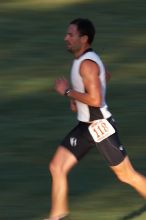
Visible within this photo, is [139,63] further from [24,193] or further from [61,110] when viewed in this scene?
[24,193]

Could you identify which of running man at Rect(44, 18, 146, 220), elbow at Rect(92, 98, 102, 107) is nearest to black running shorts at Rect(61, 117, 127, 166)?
running man at Rect(44, 18, 146, 220)

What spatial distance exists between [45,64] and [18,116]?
120 inches

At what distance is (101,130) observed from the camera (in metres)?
8.17

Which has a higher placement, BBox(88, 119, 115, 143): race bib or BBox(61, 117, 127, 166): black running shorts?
BBox(88, 119, 115, 143): race bib

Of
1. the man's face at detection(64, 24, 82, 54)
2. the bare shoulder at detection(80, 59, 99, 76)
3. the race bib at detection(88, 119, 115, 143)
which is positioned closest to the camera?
the bare shoulder at detection(80, 59, 99, 76)

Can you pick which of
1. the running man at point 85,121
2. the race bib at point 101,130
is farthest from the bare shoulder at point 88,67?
the race bib at point 101,130

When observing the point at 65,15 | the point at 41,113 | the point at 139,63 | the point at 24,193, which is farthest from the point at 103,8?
the point at 24,193

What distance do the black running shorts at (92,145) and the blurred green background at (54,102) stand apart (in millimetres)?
726

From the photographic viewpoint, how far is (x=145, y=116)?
1307 centimetres

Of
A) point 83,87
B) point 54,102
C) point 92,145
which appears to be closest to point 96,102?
point 83,87

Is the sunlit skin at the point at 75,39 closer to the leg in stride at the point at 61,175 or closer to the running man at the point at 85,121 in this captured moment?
the running man at the point at 85,121

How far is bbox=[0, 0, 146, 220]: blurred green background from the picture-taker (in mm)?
9344

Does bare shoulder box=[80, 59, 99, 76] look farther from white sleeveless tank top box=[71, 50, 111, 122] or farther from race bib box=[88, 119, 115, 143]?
race bib box=[88, 119, 115, 143]

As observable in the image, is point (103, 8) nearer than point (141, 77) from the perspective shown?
No
